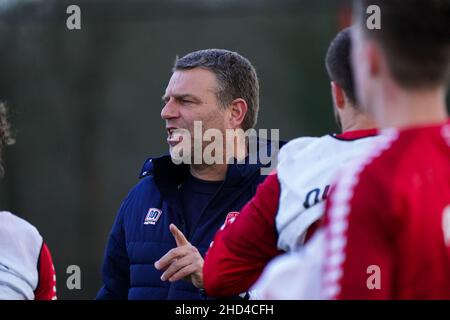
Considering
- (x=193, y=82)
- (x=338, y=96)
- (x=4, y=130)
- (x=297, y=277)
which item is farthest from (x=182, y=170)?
(x=297, y=277)

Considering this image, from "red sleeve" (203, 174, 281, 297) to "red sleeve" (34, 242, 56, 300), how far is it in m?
1.03

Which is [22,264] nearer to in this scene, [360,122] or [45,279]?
[45,279]

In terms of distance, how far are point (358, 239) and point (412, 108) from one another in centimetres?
29

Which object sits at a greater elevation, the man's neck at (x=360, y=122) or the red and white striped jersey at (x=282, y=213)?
the man's neck at (x=360, y=122)

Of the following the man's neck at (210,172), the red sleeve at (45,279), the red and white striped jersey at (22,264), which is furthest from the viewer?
the man's neck at (210,172)

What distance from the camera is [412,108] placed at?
74.1 inches

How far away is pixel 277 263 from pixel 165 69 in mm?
12809

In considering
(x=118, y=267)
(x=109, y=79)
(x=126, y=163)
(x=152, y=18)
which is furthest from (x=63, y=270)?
(x=118, y=267)

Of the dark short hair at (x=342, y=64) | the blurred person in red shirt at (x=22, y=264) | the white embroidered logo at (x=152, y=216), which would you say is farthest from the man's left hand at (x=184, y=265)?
the dark short hair at (x=342, y=64)

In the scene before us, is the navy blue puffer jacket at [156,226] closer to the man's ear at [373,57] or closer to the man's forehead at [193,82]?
the man's forehead at [193,82]

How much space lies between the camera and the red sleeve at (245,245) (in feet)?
8.51

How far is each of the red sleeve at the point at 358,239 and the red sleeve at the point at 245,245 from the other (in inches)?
27.9

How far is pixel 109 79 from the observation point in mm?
15406
